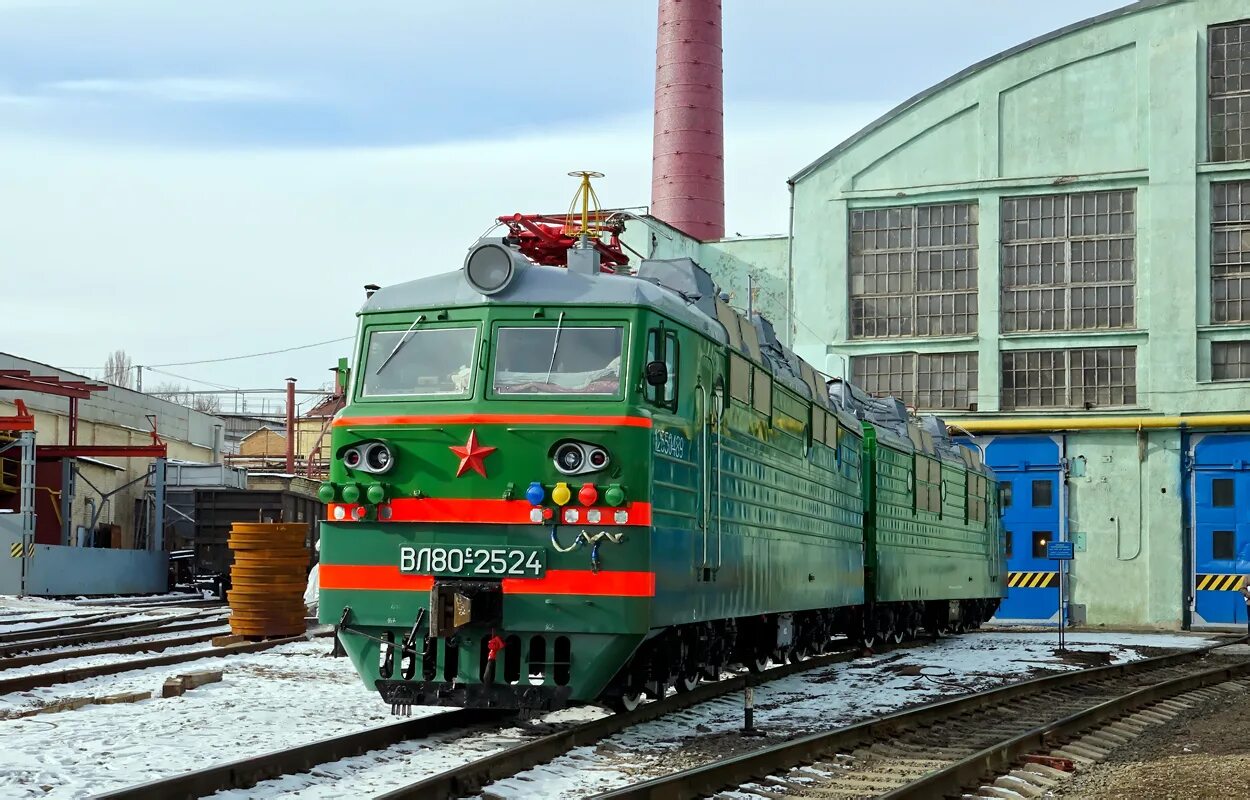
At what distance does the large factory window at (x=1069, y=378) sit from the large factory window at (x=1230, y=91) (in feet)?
17.0

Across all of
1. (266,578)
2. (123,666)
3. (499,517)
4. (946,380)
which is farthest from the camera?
A: (946,380)

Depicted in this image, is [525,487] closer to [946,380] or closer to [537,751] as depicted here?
[537,751]

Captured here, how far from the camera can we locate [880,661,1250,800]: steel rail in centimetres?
911

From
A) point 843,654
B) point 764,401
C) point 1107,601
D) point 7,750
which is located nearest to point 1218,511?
point 1107,601

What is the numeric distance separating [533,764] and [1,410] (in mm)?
37389

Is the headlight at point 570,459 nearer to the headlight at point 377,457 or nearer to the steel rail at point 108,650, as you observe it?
the headlight at point 377,457

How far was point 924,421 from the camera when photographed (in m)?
29.5

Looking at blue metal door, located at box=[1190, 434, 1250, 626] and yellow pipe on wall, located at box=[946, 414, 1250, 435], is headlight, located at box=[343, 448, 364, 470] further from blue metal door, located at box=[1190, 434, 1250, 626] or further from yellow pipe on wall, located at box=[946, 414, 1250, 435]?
blue metal door, located at box=[1190, 434, 1250, 626]

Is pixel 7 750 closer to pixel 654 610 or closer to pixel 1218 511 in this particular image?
pixel 654 610

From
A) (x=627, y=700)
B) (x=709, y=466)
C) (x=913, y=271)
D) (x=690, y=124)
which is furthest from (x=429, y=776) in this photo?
(x=690, y=124)

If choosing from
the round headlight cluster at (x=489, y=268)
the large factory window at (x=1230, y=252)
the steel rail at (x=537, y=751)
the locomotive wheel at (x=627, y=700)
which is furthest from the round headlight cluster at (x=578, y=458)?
the large factory window at (x=1230, y=252)

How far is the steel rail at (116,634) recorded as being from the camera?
63.2 ft

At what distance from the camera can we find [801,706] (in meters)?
14.3

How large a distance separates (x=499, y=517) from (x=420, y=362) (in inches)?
57.9
